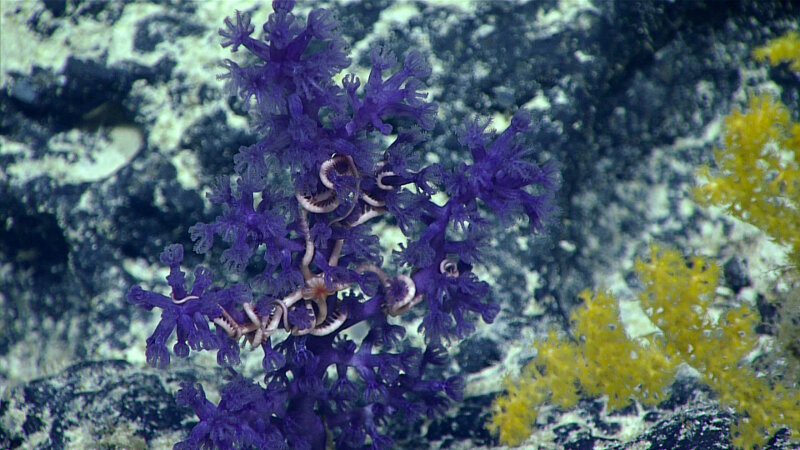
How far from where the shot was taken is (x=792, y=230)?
2494 millimetres

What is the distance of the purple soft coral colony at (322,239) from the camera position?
6.64 ft

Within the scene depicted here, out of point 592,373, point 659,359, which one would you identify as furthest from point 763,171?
point 592,373

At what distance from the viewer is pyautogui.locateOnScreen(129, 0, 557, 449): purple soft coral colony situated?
2023 millimetres

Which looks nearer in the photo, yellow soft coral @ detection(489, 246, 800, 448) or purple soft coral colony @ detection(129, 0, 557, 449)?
purple soft coral colony @ detection(129, 0, 557, 449)

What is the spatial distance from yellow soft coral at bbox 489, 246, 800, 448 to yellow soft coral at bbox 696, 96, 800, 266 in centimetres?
28

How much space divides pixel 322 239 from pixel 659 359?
4.90 ft

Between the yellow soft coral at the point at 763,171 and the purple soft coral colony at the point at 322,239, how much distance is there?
2.65ft

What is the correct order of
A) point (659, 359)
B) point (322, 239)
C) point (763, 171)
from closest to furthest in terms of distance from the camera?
point (322, 239)
point (763, 171)
point (659, 359)

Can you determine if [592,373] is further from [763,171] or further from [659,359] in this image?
[763,171]

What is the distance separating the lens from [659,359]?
8.67ft

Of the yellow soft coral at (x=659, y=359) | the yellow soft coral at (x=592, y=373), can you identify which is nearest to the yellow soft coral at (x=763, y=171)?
the yellow soft coral at (x=659, y=359)

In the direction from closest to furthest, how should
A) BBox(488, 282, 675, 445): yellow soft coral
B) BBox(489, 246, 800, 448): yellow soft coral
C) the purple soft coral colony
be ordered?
the purple soft coral colony
BBox(489, 246, 800, 448): yellow soft coral
BBox(488, 282, 675, 445): yellow soft coral

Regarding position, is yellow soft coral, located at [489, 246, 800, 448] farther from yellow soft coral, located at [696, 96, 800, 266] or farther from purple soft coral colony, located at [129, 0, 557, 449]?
purple soft coral colony, located at [129, 0, 557, 449]

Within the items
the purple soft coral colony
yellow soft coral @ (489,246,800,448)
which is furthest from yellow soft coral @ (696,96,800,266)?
the purple soft coral colony
